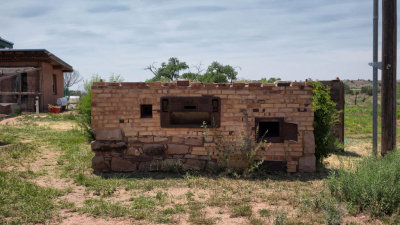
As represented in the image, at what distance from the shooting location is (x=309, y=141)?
638 centimetres

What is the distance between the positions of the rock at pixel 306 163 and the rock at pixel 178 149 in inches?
88.2

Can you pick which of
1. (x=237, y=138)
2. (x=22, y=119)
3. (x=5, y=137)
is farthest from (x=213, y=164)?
(x=22, y=119)

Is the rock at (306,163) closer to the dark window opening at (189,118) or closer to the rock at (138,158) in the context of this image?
the dark window opening at (189,118)

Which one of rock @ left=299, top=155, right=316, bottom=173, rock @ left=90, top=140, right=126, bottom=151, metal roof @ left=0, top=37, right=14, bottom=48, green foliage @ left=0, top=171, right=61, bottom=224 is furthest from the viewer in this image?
metal roof @ left=0, top=37, right=14, bottom=48

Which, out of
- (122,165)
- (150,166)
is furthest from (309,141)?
(122,165)

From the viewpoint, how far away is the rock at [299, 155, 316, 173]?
6.46 m

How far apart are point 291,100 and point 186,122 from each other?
211cm

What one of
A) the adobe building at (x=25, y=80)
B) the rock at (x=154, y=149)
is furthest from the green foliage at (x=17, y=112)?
the rock at (x=154, y=149)

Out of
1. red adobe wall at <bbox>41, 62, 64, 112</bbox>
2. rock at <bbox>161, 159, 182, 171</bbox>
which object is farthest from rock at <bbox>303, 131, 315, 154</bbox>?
red adobe wall at <bbox>41, 62, 64, 112</bbox>

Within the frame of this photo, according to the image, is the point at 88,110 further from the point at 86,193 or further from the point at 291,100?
the point at 291,100

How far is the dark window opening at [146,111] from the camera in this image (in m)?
6.66

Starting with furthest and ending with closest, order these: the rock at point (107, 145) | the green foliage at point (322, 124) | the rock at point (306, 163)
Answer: the green foliage at point (322, 124), the rock at point (107, 145), the rock at point (306, 163)

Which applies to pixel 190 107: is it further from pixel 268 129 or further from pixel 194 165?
pixel 268 129

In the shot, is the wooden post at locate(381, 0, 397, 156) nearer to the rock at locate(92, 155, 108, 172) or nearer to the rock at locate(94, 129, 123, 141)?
the rock at locate(94, 129, 123, 141)
